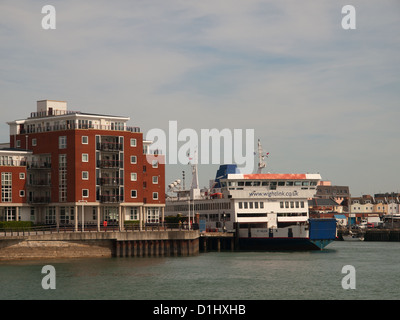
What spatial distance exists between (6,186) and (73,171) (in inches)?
340

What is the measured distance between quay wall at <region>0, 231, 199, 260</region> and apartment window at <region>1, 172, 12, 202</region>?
1274 cm

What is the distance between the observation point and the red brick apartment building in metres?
95.1

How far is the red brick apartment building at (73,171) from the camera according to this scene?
95.1 m

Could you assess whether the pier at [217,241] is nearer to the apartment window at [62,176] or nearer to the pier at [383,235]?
the apartment window at [62,176]

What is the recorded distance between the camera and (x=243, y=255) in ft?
323

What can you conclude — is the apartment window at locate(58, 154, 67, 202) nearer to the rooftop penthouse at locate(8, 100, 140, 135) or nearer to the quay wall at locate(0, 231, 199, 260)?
the rooftop penthouse at locate(8, 100, 140, 135)

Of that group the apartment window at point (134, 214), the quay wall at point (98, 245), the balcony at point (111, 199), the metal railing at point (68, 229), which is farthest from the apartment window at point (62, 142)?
the quay wall at point (98, 245)

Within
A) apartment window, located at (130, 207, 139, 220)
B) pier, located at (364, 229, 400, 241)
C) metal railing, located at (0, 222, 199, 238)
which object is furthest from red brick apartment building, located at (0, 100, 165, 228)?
pier, located at (364, 229, 400, 241)

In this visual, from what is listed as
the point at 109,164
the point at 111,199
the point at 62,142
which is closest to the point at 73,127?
the point at 62,142

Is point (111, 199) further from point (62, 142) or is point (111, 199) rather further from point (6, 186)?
point (6, 186)
